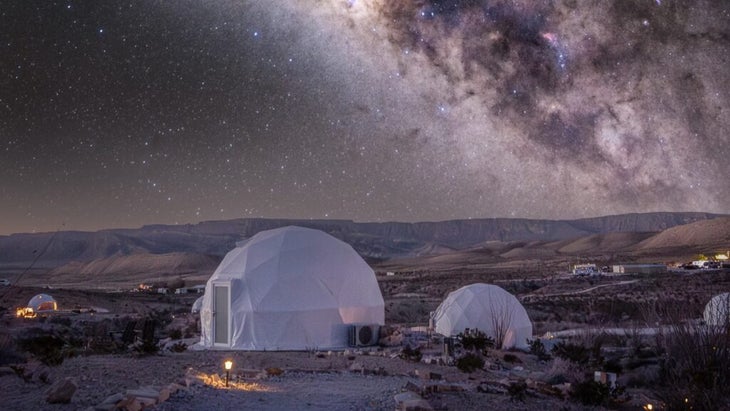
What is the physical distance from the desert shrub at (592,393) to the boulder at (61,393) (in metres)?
7.04

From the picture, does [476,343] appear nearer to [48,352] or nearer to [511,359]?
[511,359]

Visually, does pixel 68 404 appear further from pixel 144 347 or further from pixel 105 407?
pixel 144 347

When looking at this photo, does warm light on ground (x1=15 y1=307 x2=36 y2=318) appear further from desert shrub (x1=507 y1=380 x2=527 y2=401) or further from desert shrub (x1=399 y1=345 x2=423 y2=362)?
desert shrub (x1=507 y1=380 x2=527 y2=401)

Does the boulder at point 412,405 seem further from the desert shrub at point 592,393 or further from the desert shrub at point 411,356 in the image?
the desert shrub at point 411,356

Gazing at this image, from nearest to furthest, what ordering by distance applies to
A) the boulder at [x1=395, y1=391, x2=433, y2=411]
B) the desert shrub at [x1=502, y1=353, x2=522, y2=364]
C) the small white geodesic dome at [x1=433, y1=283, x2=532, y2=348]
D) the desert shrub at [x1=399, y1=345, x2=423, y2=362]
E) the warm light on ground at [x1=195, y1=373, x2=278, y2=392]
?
the boulder at [x1=395, y1=391, x2=433, y2=411] < the warm light on ground at [x1=195, y1=373, x2=278, y2=392] < the desert shrub at [x1=399, y1=345, x2=423, y2=362] < the desert shrub at [x1=502, y1=353, x2=522, y2=364] < the small white geodesic dome at [x1=433, y1=283, x2=532, y2=348]

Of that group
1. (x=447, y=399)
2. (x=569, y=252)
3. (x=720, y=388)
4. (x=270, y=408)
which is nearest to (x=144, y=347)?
(x=270, y=408)

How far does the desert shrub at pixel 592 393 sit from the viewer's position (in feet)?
33.3

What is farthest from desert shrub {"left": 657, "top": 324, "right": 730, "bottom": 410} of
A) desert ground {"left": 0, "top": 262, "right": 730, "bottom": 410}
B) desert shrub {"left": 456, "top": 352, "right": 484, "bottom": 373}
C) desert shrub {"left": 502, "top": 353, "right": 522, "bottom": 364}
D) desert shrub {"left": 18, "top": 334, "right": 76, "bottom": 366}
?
desert shrub {"left": 18, "top": 334, "right": 76, "bottom": 366}

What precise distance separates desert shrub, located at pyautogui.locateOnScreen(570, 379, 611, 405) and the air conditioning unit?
950cm

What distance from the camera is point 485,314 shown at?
20.8 metres

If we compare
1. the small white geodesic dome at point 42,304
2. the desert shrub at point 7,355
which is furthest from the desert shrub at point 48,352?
the small white geodesic dome at point 42,304

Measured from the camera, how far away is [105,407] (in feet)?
26.3

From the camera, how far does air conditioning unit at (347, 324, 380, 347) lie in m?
19.3

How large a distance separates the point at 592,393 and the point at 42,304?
35592mm
